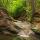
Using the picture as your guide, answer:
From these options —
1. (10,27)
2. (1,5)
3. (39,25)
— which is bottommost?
(39,25)

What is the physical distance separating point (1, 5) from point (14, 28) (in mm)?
1114

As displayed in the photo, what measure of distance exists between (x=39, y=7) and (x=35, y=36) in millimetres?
2563

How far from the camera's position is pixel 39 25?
6.83 m

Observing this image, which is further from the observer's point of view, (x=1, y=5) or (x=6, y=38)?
(x=1, y=5)

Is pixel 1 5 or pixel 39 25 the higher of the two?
pixel 1 5

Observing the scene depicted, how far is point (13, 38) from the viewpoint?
5.08 m

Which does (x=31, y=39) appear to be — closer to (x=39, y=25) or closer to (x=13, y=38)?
(x=13, y=38)

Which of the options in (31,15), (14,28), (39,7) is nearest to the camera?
(14,28)

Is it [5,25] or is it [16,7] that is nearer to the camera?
[5,25]

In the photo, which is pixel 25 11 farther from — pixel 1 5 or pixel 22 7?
pixel 1 5

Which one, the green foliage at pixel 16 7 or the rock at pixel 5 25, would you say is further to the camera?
the green foliage at pixel 16 7

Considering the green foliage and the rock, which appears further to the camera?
the green foliage

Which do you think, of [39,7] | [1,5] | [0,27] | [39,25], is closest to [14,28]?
[0,27]

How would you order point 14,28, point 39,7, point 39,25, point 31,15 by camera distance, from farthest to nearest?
1. point 39,7
2. point 31,15
3. point 39,25
4. point 14,28
